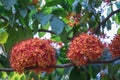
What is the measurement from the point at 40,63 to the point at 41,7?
0.58m

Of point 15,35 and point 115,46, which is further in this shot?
point 15,35

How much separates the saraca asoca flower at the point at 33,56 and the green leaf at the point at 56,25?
0.30 m

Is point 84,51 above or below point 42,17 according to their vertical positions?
below

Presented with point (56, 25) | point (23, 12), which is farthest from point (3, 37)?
point (56, 25)

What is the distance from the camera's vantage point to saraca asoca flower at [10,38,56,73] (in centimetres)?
86

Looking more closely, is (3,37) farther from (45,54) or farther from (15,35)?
(45,54)

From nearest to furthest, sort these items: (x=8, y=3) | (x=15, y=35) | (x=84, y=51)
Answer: (x=84, y=51) → (x=8, y=3) → (x=15, y=35)

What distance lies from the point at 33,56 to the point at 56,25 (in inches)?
14.7

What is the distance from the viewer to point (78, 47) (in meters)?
0.86

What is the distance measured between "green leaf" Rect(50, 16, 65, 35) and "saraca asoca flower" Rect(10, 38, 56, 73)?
299mm

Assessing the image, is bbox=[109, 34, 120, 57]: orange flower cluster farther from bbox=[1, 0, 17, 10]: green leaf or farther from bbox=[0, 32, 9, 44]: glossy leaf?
bbox=[0, 32, 9, 44]: glossy leaf

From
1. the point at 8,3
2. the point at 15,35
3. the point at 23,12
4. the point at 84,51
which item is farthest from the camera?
the point at 15,35

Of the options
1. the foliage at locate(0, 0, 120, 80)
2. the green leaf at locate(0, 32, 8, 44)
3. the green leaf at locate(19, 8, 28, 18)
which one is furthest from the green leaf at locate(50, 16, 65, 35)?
the green leaf at locate(0, 32, 8, 44)

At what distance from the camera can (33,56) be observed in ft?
2.84
